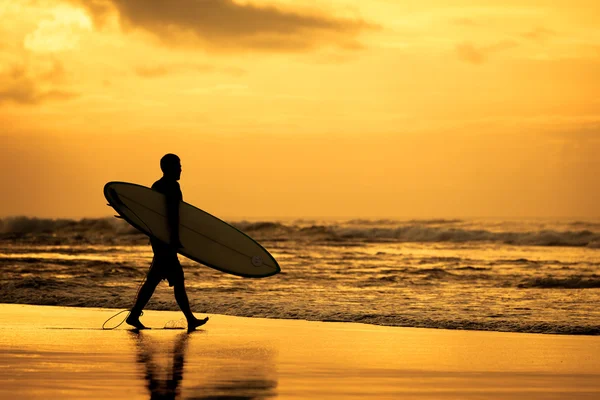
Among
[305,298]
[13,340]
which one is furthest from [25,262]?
[13,340]

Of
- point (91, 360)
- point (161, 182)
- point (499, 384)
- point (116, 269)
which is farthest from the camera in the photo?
point (116, 269)

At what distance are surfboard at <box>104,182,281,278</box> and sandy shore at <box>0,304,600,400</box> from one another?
0.71m

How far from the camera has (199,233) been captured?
9609 millimetres

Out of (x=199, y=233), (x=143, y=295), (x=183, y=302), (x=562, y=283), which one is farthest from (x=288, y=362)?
(x=562, y=283)

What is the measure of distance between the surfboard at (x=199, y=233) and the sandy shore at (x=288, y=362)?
71 cm

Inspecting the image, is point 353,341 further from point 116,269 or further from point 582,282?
point 116,269

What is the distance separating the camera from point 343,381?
5.87 metres

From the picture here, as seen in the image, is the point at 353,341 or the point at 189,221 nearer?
the point at 353,341

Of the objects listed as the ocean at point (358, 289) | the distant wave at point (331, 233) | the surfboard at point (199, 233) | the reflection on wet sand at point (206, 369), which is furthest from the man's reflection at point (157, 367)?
the distant wave at point (331, 233)

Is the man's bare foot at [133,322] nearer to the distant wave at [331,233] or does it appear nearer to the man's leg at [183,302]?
the man's leg at [183,302]

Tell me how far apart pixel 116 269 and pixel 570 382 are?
12538mm

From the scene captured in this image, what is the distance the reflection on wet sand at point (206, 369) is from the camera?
17.6ft

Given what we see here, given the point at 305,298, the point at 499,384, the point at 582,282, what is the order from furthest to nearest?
the point at 582,282, the point at 305,298, the point at 499,384

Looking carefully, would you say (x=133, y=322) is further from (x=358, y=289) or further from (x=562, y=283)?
(x=562, y=283)
